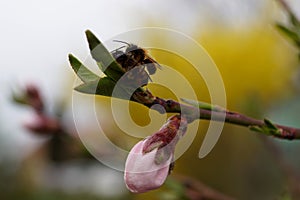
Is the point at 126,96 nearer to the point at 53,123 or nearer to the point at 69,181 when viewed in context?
the point at 53,123

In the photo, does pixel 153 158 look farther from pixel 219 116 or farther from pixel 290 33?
pixel 290 33

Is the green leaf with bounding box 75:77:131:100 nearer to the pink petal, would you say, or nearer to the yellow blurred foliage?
the pink petal

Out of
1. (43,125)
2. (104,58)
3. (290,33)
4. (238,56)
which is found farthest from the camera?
(238,56)

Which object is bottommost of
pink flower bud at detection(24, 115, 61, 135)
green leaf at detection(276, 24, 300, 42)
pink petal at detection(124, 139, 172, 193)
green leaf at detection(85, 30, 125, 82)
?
pink flower bud at detection(24, 115, 61, 135)

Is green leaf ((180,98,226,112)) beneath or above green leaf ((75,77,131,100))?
above

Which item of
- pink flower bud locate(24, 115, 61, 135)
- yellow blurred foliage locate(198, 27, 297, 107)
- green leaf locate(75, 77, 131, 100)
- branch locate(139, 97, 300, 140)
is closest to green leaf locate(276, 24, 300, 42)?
branch locate(139, 97, 300, 140)

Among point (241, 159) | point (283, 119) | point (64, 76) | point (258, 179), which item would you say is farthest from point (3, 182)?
point (283, 119)

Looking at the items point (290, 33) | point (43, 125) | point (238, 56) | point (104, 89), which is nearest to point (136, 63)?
point (104, 89)
